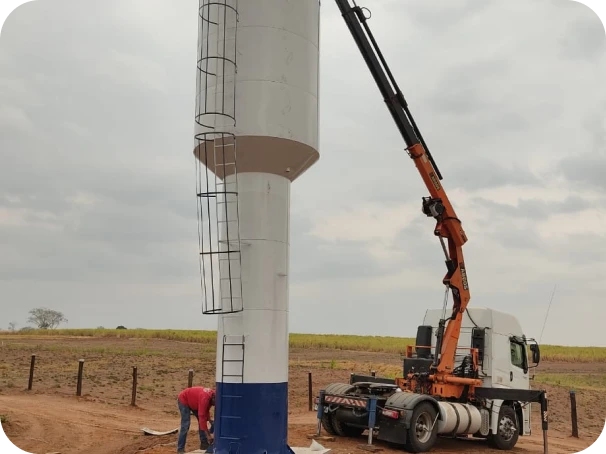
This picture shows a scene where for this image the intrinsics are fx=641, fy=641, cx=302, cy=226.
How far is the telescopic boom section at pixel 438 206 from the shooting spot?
1703 cm

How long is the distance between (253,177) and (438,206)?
22.7ft

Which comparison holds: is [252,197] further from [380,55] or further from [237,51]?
[380,55]

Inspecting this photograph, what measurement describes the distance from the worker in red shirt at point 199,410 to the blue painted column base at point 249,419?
0.99m

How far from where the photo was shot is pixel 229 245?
12.2 metres

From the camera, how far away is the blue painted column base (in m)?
11.5

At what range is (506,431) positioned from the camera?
1738 cm

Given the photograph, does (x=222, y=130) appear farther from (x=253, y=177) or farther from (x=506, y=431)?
(x=506, y=431)

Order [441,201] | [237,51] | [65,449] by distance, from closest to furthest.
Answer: [237,51]
[65,449]
[441,201]

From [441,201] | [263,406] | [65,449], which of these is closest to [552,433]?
[441,201]

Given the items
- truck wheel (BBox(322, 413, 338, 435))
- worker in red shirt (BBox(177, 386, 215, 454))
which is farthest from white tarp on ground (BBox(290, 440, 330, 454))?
truck wheel (BBox(322, 413, 338, 435))

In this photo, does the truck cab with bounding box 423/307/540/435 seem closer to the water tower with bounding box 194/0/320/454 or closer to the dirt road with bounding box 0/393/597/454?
the dirt road with bounding box 0/393/597/454

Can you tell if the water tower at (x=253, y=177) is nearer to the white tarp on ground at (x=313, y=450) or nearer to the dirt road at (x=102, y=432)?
the white tarp on ground at (x=313, y=450)

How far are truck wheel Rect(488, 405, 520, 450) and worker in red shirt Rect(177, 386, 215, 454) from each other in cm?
810

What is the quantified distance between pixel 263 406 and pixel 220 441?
102 centimetres
